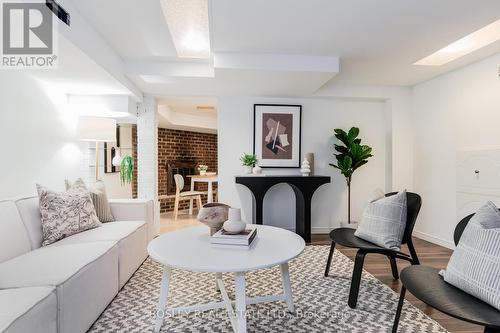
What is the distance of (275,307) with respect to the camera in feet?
6.36

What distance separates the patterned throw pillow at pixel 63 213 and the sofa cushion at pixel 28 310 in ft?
2.75

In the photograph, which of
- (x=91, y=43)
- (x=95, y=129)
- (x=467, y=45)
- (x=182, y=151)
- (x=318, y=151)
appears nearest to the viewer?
(x=91, y=43)

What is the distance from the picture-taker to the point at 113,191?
480 centimetres

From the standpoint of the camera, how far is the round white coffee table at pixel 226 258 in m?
1.43

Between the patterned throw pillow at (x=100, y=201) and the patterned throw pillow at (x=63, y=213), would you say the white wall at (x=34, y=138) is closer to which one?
the patterned throw pillow at (x=100, y=201)

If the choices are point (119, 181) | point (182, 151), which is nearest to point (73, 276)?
point (119, 181)

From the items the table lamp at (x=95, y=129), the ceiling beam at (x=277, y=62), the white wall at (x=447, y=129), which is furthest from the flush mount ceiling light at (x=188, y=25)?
the white wall at (x=447, y=129)

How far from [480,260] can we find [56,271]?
2.11 metres

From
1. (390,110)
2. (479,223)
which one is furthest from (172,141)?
(479,223)

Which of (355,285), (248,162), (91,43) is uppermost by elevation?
(91,43)

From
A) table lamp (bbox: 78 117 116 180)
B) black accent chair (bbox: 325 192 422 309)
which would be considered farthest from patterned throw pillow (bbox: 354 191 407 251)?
table lamp (bbox: 78 117 116 180)

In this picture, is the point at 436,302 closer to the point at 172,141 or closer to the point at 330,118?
the point at 330,118

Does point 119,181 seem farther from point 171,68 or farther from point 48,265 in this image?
point 48,265

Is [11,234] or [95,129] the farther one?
[95,129]
